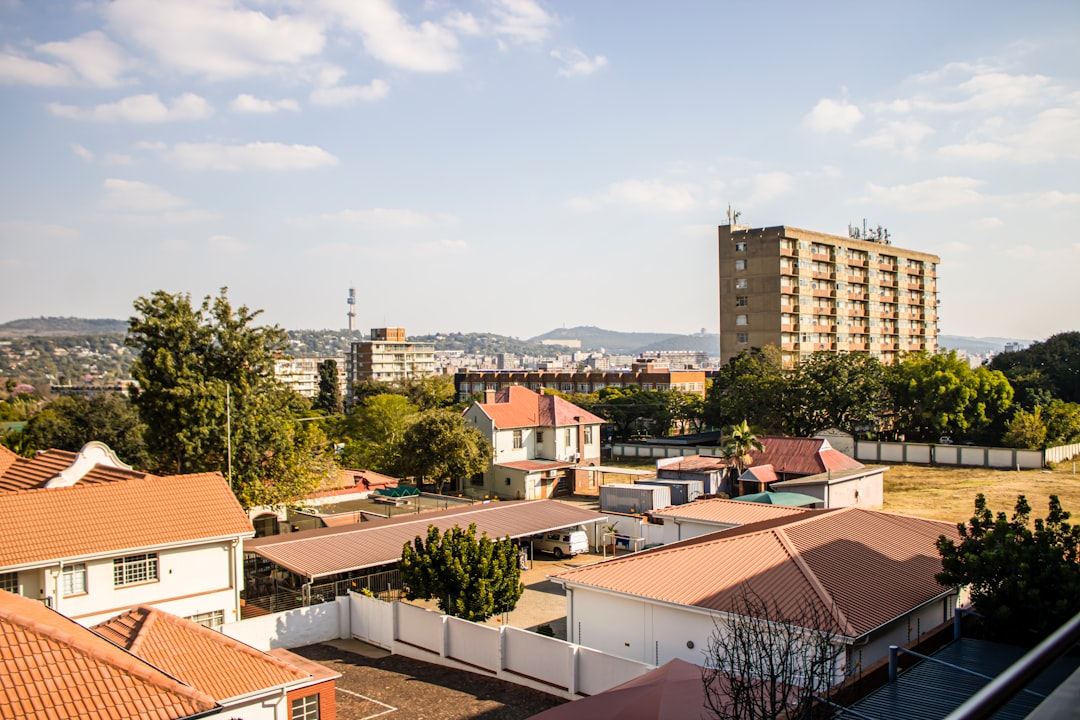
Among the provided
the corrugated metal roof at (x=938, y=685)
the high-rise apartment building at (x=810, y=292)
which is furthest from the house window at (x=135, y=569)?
the high-rise apartment building at (x=810, y=292)

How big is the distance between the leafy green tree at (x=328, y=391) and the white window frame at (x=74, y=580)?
3251 inches

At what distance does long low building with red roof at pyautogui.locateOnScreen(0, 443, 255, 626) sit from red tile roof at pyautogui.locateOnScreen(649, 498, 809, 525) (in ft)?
50.7

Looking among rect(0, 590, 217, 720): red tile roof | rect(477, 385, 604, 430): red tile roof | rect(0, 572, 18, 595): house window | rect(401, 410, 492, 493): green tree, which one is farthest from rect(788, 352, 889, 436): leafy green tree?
rect(0, 590, 217, 720): red tile roof

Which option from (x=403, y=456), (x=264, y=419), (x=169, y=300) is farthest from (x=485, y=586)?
(x=403, y=456)

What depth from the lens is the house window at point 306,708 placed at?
15523 mm

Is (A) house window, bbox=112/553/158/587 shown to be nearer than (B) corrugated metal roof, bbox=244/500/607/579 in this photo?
Yes

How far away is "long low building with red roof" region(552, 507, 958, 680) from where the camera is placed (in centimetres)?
1811

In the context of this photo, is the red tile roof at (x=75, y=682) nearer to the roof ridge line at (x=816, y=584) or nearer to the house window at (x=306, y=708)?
the house window at (x=306, y=708)

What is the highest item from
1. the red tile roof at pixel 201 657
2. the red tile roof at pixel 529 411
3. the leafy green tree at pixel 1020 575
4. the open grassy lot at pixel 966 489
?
the red tile roof at pixel 529 411

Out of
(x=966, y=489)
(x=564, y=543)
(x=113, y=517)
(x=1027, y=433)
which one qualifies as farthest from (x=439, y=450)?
(x=1027, y=433)

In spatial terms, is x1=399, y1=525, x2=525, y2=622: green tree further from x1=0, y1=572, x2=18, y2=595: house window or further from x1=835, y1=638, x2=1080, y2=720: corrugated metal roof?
x1=835, y1=638, x2=1080, y2=720: corrugated metal roof

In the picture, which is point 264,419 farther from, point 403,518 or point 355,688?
point 355,688

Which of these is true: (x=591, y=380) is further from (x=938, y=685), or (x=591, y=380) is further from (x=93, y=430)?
(x=938, y=685)

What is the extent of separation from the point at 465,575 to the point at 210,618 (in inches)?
309
